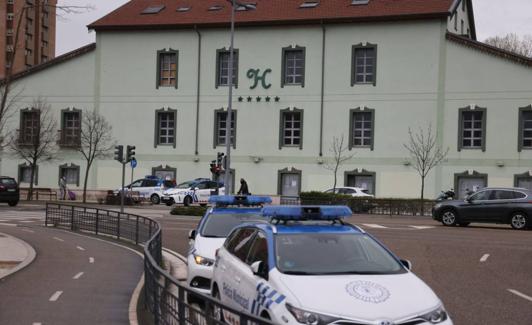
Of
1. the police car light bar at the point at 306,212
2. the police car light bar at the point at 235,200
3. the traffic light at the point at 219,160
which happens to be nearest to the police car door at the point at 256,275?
the police car light bar at the point at 306,212

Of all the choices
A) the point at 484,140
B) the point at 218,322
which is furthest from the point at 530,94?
the point at 218,322

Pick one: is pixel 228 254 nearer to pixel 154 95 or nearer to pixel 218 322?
pixel 218 322

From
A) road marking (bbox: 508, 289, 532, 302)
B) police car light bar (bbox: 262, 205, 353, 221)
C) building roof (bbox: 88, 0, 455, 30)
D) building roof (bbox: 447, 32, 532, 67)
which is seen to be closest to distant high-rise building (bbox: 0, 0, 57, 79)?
building roof (bbox: 88, 0, 455, 30)

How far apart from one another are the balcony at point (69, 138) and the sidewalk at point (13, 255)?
3233cm

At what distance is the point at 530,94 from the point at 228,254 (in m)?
38.7

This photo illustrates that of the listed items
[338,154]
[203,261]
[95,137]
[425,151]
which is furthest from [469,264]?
[95,137]

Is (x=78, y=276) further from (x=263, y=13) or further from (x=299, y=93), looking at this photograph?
(x=263, y=13)

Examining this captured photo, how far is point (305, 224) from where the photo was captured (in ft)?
26.7

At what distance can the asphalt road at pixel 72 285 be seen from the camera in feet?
31.1

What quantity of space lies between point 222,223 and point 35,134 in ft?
141

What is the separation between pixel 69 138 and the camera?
53.6 m

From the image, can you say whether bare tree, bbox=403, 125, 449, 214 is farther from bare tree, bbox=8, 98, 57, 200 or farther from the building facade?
bare tree, bbox=8, 98, 57, 200

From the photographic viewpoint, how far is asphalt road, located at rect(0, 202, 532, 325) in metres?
10.3

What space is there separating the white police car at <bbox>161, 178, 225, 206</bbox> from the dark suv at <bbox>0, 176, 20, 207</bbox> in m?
8.84
